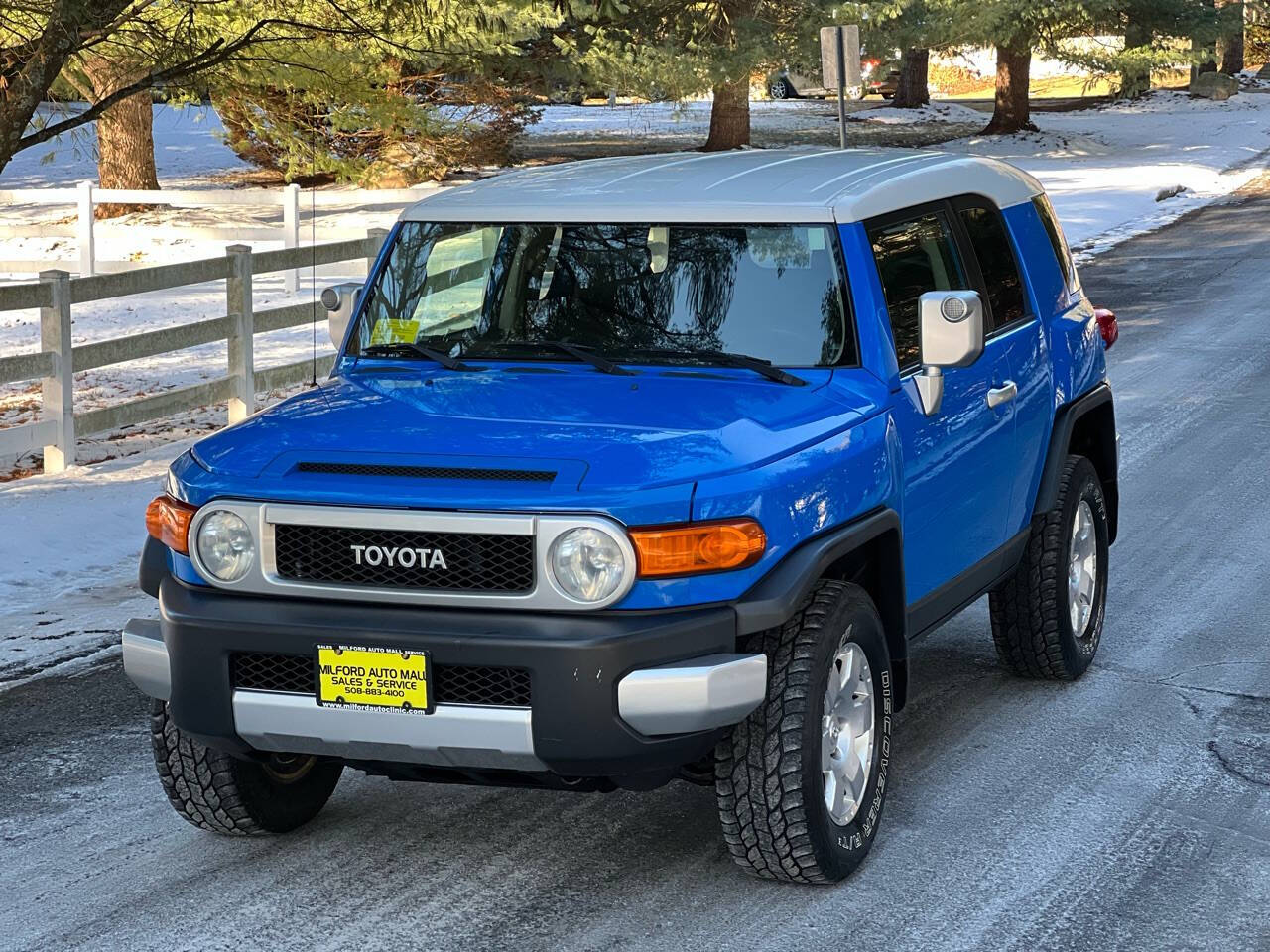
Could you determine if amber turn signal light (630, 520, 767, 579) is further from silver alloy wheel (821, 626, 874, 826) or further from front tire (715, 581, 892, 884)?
silver alloy wheel (821, 626, 874, 826)

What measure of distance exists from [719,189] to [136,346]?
6967 millimetres

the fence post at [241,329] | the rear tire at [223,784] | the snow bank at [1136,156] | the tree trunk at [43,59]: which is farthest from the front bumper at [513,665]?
the snow bank at [1136,156]

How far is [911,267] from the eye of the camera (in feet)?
19.2

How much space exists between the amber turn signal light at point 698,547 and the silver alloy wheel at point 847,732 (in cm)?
47

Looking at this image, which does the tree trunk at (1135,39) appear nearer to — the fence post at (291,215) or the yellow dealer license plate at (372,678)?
the fence post at (291,215)

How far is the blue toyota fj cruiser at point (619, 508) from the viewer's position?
14.6ft

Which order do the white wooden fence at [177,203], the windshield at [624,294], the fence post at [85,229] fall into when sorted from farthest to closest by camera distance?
the fence post at [85,229], the white wooden fence at [177,203], the windshield at [624,294]

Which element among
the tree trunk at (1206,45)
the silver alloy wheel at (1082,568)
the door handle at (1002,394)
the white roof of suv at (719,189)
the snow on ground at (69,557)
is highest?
the tree trunk at (1206,45)

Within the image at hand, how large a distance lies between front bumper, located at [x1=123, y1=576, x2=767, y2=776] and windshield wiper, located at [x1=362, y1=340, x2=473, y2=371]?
1.12m

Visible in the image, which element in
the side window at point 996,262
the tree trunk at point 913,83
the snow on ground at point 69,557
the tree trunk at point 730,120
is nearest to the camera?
the side window at point 996,262

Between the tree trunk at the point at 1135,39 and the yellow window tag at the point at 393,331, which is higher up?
the tree trunk at the point at 1135,39

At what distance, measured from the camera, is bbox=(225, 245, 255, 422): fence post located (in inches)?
504

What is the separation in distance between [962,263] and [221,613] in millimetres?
2797

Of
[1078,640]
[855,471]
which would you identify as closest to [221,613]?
[855,471]
